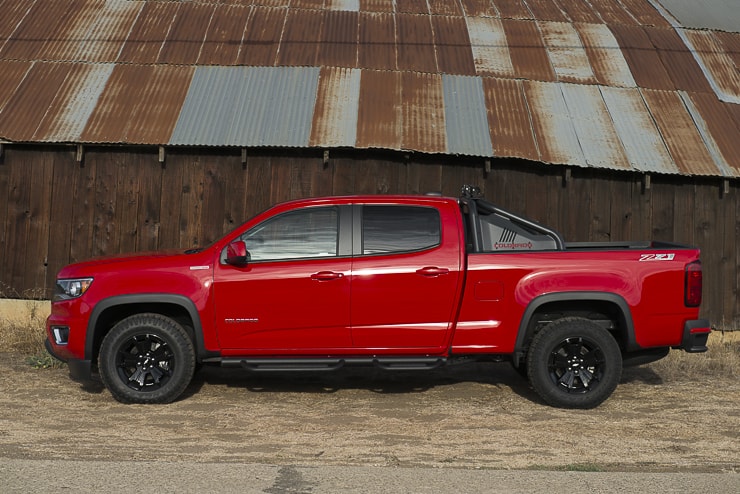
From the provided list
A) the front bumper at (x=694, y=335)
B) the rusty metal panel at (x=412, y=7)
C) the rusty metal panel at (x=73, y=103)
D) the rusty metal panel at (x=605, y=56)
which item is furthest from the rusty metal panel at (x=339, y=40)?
the front bumper at (x=694, y=335)

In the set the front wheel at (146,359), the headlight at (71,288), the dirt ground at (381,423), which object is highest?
the headlight at (71,288)

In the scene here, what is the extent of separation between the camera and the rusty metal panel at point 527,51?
1436 cm

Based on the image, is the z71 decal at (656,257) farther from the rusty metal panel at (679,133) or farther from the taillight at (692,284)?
the rusty metal panel at (679,133)

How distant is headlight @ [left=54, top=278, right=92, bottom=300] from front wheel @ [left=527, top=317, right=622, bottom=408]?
431 cm

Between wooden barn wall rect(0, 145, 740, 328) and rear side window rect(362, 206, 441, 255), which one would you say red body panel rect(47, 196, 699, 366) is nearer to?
rear side window rect(362, 206, 441, 255)

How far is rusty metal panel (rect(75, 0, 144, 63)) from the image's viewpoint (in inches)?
559

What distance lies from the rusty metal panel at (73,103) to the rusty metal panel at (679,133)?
8.91 m

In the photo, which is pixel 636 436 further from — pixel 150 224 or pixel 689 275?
pixel 150 224

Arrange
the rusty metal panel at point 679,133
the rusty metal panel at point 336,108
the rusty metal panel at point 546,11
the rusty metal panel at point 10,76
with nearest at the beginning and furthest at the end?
1. the rusty metal panel at point 336,108
2. the rusty metal panel at point 679,133
3. the rusty metal panel at point 10,76
4. the rusty metal panel at point 546,11

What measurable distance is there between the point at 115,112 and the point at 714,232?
936 centimetres

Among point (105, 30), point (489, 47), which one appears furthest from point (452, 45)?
point (105, 30)

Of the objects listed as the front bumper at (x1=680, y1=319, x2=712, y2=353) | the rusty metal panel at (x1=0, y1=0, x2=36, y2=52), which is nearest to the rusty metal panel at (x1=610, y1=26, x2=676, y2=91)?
the front bumper at (x1=680, y1=319, x2=712, y2=353)

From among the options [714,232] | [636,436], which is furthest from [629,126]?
[636,436]

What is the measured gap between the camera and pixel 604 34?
15.9 metres
